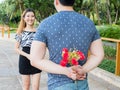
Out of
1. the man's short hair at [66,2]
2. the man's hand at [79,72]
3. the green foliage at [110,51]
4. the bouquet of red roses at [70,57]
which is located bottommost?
the green foliage at [110,51]

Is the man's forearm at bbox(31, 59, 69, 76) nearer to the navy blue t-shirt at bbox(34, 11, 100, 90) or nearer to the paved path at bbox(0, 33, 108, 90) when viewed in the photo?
the navy blue t-shirt at bbox(34, 11, 100, 90)

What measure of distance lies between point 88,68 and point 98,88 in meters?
5.30

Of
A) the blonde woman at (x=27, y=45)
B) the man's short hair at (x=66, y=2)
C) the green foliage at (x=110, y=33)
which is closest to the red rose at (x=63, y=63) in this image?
the man's short hair at (x=66, y=2)

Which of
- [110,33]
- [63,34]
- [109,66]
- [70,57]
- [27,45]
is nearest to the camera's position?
[70,57]

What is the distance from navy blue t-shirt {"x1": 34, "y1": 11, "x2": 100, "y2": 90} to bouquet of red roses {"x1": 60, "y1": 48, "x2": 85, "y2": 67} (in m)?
0.07

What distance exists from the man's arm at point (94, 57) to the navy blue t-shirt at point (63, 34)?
48 millimetres

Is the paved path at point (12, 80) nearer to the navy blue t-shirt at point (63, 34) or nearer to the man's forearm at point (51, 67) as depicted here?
the navy blue t-shirt at point (63, 34)

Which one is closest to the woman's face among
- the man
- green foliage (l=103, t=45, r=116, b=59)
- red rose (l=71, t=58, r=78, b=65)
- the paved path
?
the man

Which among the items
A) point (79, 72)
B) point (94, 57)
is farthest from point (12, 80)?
point (79, 72)

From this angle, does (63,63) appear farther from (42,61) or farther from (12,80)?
(12,80)

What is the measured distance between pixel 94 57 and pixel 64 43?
29cm

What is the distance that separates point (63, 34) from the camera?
10.1 feet

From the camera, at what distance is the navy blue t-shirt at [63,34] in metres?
3.06

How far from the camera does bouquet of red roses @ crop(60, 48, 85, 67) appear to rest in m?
2.97
